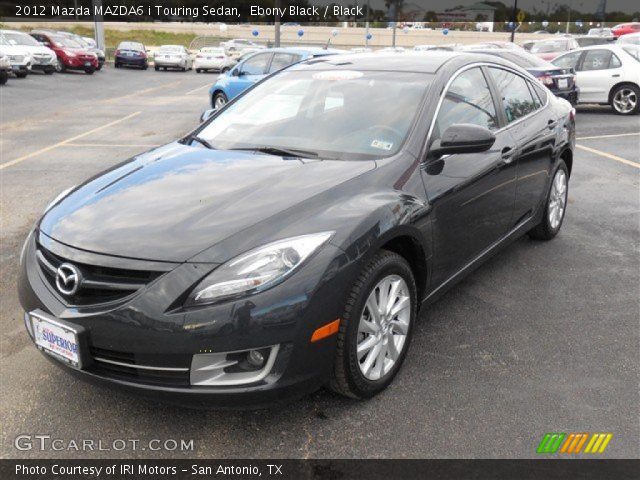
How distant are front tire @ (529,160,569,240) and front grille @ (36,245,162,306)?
147 inches

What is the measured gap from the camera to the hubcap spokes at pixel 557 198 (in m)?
5.38

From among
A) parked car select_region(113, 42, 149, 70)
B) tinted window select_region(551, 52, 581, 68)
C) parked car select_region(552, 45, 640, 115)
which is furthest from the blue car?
parked car select_region(113, 42, 149, 70)

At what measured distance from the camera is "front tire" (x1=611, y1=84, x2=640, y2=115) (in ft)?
47.0

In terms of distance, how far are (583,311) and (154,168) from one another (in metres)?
2.89

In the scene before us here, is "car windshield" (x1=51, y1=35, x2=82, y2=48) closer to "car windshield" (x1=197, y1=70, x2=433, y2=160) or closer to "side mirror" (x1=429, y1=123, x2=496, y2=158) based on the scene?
"car windshield" (x1=197, y1=70, x2=433, y2=160)

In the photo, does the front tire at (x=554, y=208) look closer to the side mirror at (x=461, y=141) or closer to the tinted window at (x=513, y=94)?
the tinted window at (x=513, y=94)

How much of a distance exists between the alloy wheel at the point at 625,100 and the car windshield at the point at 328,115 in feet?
40.9

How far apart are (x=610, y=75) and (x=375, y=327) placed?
13755 mm

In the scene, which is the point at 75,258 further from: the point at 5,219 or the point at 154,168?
the point at 5,219

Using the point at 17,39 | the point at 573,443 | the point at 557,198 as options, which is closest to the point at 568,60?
the point at 557,198

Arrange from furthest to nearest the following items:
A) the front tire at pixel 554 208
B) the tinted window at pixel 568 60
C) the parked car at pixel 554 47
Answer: the parked car at pixel 554 47, the tinted window at pixel 568 60, the front tire at pixel 554 208

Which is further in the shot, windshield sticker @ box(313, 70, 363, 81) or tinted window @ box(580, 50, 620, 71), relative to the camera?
tinted window @ box(580, 50, 620, 71)

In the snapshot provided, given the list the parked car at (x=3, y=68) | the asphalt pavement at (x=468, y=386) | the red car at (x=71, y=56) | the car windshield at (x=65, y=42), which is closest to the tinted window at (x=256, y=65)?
the asphalt pavement at (x=468, y=386)
